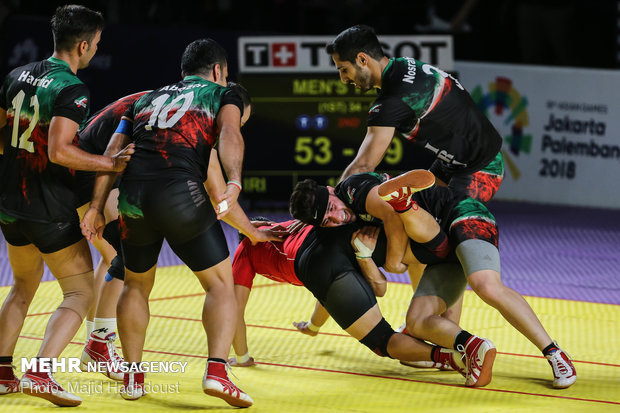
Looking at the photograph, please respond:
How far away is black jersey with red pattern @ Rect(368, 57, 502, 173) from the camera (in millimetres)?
5812

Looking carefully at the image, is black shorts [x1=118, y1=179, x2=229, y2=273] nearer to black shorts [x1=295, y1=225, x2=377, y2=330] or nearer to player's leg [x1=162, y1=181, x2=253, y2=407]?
player's leg [x1=162, y1=181, x2=253, y2=407]

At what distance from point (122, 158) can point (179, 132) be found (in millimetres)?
291

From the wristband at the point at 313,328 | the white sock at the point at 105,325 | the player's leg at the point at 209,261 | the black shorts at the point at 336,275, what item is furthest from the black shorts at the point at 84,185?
the wristband at the point at 313,328

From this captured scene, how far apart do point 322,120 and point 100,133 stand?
576cm

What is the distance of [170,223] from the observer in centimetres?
475

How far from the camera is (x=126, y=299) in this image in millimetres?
4910

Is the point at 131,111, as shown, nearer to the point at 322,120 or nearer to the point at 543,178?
the point at 322,120

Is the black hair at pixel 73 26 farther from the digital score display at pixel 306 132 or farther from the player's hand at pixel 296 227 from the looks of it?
the digital score display at pixel 306 132

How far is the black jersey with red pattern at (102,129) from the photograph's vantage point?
18.8 ft

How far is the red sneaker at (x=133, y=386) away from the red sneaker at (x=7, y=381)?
0.51m

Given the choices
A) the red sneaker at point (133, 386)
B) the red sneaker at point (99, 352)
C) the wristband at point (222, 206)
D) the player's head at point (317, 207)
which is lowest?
the red sneaker at point (99, 352)

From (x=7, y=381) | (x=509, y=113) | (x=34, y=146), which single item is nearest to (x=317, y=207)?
(x=34, y=146)

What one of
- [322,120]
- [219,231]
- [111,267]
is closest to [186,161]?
[219,231]

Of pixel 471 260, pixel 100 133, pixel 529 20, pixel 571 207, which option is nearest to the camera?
pixel 471 260
